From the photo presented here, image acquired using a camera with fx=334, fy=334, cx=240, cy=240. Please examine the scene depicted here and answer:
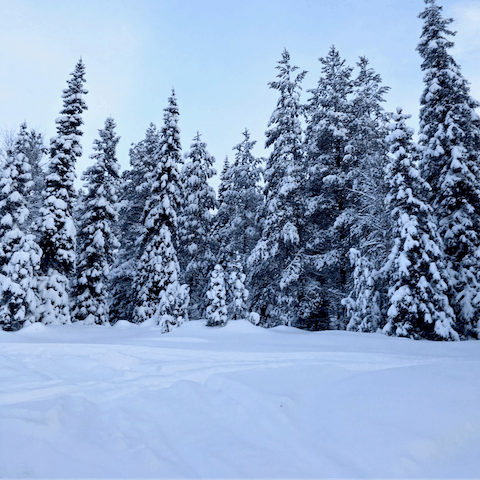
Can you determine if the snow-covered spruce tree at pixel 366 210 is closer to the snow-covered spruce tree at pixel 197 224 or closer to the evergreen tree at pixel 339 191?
the evergreen tree at pixel 339 191

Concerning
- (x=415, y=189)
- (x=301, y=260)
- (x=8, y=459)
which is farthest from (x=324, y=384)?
(x=301, y=260)

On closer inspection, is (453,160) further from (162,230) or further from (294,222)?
(162,230)

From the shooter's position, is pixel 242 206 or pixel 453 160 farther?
pixel 242 206

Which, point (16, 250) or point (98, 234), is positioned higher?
point (98, 234)

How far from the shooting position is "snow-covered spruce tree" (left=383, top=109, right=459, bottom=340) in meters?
10.4

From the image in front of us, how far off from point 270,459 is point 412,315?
9.13m

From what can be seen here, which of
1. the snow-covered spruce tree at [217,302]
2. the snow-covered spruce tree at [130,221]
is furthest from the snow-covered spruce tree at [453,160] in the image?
the snow-covered spruce tree at [130,221]

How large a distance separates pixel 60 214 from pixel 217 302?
10150 mm

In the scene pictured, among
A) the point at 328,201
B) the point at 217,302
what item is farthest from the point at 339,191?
the point at 217,302

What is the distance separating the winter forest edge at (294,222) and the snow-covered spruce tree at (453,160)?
56mm

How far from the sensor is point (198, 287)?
21.6 m

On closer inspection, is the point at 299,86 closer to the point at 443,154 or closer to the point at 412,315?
the point at 443,154

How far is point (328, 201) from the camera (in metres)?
16.8

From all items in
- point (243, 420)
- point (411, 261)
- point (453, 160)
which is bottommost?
point (243, 420)
